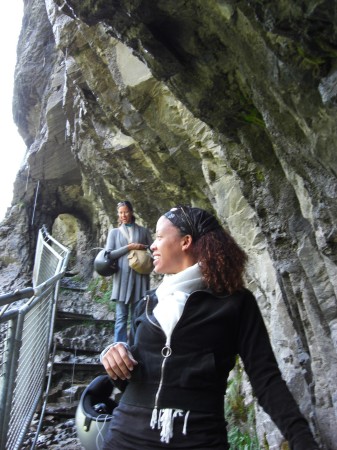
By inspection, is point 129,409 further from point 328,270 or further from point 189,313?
point 328,270

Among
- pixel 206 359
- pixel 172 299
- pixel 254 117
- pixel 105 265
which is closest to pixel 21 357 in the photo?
pixel 172 299

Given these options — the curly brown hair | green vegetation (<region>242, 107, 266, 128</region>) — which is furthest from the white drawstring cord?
green vegetation (<region>242, 107, 266, 128</region>)

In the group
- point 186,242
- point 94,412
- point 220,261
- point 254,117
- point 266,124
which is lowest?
point 94,412

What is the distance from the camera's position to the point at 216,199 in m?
4.86

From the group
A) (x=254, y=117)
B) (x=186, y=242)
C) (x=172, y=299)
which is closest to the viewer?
(x=172, y=299)

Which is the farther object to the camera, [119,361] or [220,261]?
[220,261]

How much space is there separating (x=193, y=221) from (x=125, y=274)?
3.43m

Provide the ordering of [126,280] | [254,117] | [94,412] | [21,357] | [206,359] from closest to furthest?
[206,359]
[94,412]
[254,117]
[21,357]
[126,280]

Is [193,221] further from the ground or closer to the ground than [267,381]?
further from the ground

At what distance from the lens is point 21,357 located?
3195 millimetres

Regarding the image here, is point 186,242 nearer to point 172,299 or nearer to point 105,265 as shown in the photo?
point 172,299

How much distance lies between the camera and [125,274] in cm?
532

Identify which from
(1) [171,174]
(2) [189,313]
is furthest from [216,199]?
(2) [189,313]

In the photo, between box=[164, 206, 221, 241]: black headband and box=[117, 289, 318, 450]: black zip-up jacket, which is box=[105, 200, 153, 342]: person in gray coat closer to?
box=[164, 206, 221, 241]: black headband
